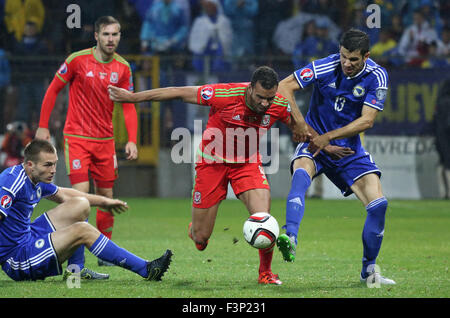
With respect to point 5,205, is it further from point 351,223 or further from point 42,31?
point 42,31

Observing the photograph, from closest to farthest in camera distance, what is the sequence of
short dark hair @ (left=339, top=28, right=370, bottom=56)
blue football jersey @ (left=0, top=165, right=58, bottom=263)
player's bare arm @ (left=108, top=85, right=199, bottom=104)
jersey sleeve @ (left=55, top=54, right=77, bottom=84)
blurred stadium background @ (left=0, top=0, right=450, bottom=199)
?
blue football jersey @ (left=0, top=165, right=58, bottom=263), player's bare arm @ (left=108, top=85, right=199, bottom=104), short dark hair @ (left=339, top=28, right=370, bottom=56), jersey sleeve @ (left=55, top=54, right=77, bottom=84), blurred stadium background @ (left=0, top=0, right=450, bottom=199)

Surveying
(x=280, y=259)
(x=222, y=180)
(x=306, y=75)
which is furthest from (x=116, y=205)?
(x=280, y=259)

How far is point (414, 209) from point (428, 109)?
243 centimetres

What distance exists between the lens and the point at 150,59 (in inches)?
626

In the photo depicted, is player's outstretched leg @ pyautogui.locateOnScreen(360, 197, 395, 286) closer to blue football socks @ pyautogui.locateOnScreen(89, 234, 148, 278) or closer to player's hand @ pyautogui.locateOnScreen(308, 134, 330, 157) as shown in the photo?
player's hand @ pyautogui.locateOnScreen(308, 134, 330, 157)

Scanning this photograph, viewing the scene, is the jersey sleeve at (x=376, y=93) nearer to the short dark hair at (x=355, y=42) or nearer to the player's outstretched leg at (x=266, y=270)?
the short dark hair at (x=355, y=42)

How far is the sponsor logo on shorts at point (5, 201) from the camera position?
5844mm

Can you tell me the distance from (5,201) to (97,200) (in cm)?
70

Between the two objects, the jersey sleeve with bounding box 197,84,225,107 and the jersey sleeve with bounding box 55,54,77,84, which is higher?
the jersey sleeve with bounding box 55,54,77,84

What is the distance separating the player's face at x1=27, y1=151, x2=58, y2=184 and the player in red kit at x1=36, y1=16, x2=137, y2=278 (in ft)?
6.70

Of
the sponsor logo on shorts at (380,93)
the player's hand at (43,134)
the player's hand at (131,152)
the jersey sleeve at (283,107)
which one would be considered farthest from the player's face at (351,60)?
the player's hand at (43,134)

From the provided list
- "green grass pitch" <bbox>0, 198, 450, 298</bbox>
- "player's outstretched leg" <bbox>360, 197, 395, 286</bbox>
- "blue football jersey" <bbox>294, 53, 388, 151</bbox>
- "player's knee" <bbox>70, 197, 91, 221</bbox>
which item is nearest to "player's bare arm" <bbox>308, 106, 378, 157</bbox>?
"blue football jersey" <bbox>294, 53, 388, 151</bbox>

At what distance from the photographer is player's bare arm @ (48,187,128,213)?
19.8ft
